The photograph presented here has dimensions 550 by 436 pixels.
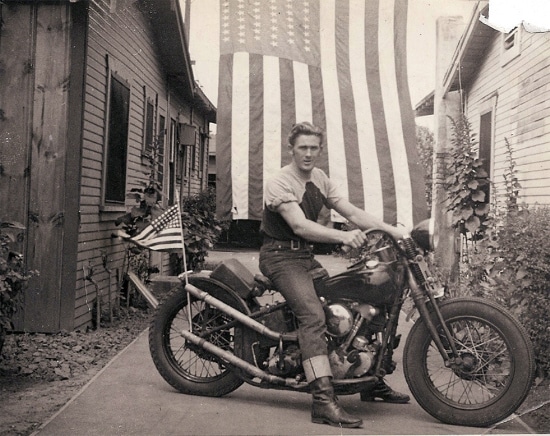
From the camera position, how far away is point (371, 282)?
398 centimetres

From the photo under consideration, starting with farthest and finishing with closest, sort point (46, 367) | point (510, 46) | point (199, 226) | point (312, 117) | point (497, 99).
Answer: point (497, 99) < point (199, 226) < point (510, 46) < point (312, 117) < point (46, 367)

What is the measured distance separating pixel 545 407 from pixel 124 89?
19.7 feet

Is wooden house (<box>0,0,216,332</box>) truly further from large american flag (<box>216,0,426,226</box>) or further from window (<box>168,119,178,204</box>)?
window (<box>168,119,178,204</box>)

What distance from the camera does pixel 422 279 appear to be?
12.8 ft

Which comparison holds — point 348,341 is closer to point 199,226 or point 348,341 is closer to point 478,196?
point 478,196

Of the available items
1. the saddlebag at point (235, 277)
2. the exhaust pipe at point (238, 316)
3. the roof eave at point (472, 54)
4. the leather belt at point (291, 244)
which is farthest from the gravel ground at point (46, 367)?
the roof eave at point (472, 54)

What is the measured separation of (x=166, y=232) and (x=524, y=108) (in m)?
4.65

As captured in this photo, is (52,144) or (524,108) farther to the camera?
(524,108)

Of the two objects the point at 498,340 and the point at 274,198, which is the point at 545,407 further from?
the point at 274,198

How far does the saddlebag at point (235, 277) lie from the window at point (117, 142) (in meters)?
3.26

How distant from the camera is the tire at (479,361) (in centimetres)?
365

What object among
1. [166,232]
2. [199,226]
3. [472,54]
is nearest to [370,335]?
[166,232]

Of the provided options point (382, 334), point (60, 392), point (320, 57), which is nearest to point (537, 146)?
point (320, 57)

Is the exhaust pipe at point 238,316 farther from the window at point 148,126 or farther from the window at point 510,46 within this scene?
the window at point 510,46
